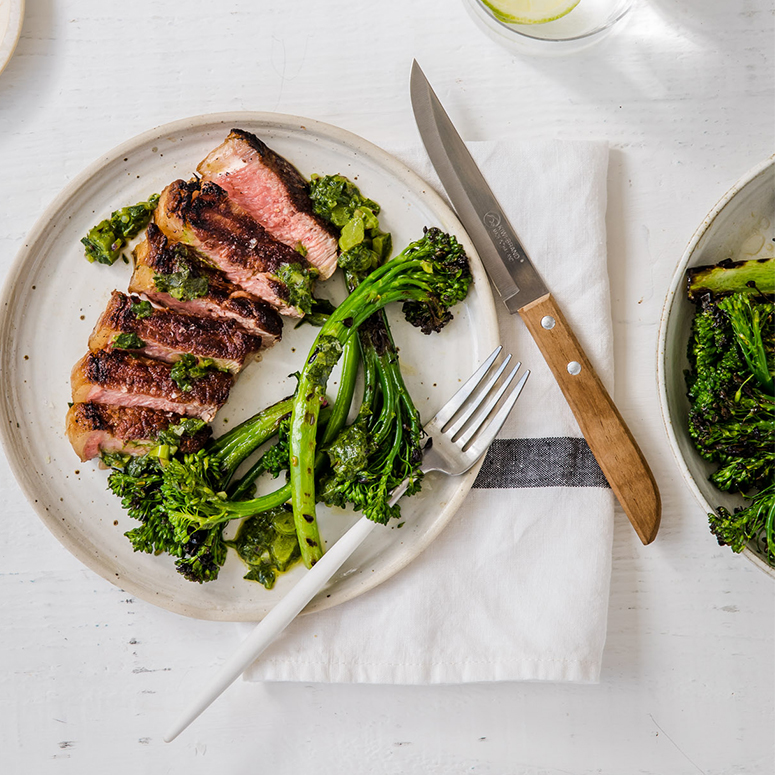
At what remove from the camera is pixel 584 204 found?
92.5 inches

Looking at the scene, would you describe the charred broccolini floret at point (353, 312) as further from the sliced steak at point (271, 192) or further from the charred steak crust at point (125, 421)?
the charred steak crust at point (125, 421)

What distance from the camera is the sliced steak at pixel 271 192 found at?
7.27ft

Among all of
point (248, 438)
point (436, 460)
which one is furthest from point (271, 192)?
point (436, 460)

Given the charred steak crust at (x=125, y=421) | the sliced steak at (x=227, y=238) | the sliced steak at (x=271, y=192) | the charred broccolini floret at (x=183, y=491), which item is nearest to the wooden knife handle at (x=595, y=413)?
the sliced steak at (x=271, y=192)

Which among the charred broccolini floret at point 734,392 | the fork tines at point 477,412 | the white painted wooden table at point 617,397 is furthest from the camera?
the white painted wooden table at point 617,397

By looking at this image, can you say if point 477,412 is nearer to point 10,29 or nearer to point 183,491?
point 183,491

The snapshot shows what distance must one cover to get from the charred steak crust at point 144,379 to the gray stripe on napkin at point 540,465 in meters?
1.07

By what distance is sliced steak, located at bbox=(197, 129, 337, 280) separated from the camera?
2.22 m

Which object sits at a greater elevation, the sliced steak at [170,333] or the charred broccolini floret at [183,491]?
the sliced steak at [170,333]

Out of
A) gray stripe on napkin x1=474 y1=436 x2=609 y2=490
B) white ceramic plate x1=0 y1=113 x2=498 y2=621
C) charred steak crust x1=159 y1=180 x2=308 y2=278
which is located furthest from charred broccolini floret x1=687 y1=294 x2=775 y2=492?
charred steak crust x1=159 y1=180 x2=308 y2=278

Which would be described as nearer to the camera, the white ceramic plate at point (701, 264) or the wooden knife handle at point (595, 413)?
the white ceramic plate at point (701, 264)

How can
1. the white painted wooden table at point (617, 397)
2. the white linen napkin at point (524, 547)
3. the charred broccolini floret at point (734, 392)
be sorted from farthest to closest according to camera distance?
1. the white painted wooden table at point (617, 397)
2. the white linen napkin at point (524, 547)
3. the charred broccolini floret at point (734, 392)

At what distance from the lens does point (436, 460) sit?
224cm

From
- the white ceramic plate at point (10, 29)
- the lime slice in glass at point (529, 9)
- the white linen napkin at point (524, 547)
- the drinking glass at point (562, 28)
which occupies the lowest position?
the white linen napkin at point (524, 547)
